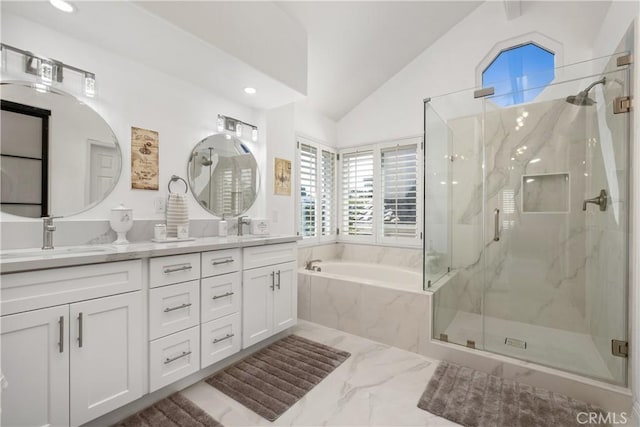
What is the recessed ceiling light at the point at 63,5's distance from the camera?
149cm

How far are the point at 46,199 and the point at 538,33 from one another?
4.33 m

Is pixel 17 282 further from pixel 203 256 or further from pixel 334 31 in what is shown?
pixel 334 31

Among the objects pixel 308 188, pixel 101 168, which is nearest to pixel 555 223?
pixel 308 188

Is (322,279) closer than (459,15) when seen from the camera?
Yes

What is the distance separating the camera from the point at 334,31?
9.11 ft

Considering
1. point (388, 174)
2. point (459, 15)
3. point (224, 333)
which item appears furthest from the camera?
point (388, 174)

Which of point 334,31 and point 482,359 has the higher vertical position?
point 334,31

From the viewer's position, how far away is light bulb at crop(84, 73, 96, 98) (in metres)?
1.83

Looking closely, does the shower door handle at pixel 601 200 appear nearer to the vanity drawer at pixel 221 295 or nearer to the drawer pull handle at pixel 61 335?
the vanity drawer at pixel 221 295

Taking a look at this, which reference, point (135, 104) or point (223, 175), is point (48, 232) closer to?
point (135, 104)

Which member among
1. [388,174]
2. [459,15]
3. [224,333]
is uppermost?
[459,15]

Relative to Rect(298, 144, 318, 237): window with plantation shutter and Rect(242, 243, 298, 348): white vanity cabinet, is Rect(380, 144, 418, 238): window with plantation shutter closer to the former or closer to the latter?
Rect(298, 144, 318, 237): window with plantation shutter

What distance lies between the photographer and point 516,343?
2.25 meters

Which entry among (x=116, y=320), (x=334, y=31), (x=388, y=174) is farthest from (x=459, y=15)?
(x=116, y=320)
